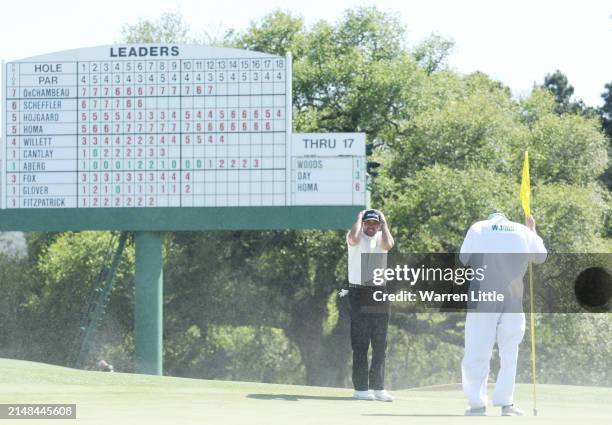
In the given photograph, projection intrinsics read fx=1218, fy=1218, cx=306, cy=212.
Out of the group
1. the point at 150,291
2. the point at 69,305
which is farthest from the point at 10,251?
the point at 150,291

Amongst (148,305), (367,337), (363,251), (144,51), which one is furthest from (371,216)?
(148,305)

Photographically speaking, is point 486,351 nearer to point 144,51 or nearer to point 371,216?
point 371,216

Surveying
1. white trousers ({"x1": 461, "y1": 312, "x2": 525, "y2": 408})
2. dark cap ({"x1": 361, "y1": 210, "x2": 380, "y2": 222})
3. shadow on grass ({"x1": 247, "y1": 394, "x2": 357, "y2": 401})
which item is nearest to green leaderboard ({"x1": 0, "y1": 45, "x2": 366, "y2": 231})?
shadow on grass ({"x1": 247, "y1": 394, "x2": 357, "y2": 401})

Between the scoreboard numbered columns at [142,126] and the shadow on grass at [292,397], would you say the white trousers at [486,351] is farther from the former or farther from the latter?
the scoreboard numbered columns at [142,126]

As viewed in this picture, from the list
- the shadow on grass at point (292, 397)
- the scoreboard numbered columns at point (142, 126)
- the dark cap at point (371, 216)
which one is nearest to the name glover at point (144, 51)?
the scoreboard numbered columns at point (142, 126)

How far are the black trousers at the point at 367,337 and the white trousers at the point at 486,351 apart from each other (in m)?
1.44

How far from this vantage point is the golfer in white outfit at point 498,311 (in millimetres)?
9695

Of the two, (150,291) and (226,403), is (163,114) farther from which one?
(226,403)

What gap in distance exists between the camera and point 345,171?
22.0 metres

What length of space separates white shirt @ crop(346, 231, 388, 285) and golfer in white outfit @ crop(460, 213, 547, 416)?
137 centimetres

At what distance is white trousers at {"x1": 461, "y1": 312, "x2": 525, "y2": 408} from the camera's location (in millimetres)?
9797

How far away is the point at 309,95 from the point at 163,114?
58.1ft

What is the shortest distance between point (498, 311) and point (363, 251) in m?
1.64

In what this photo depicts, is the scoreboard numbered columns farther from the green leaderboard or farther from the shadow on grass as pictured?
the shadow on grass
